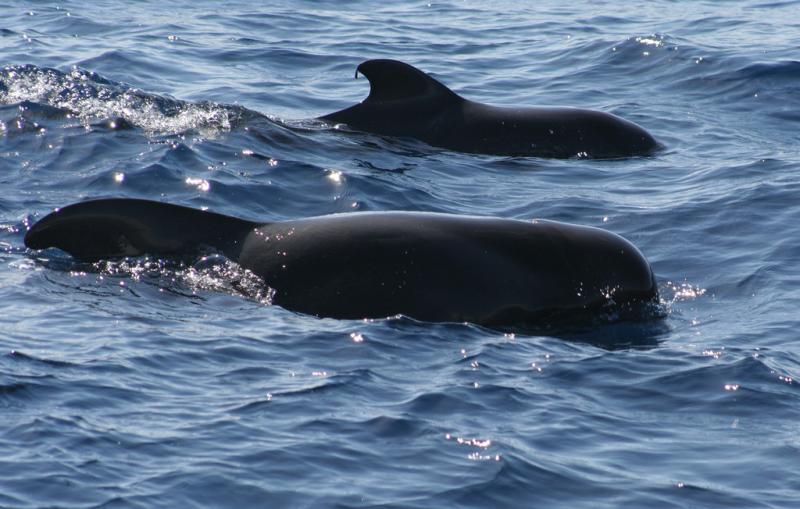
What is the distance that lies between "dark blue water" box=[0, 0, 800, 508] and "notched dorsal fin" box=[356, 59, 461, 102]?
688 millimetres

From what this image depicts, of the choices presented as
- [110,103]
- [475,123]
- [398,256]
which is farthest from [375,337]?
[110,103]

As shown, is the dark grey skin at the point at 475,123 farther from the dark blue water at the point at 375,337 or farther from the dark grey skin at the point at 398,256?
the dark grey skin at the point at 398,256

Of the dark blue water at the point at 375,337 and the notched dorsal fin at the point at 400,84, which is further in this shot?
the notched dorsal fin at the point at 400,84

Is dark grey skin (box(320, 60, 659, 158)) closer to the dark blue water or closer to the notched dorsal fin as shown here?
the notched dorsal fin

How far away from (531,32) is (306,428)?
19.3 meters

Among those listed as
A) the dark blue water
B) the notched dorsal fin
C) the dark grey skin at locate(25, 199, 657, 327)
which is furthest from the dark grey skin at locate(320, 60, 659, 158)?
the dark grey skin at locate(25, 199, 657, 327)

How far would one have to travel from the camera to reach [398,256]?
981 centimetres

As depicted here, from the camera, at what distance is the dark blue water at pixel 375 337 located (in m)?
7.32

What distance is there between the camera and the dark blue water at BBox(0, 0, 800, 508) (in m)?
7.32

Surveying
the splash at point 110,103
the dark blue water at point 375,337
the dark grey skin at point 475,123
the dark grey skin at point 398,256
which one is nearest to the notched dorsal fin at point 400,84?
the dark grey skin at point 475,123

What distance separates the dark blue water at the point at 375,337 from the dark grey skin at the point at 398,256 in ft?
0.61

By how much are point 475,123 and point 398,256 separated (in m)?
6.77

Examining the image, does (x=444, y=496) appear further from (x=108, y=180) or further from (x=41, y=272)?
(x=108, y=180)

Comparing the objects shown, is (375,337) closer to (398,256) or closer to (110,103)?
(398,256)
